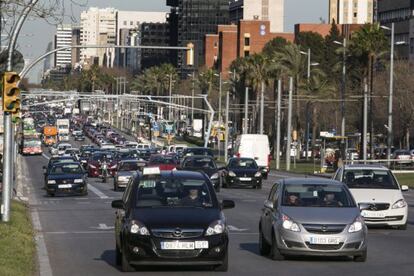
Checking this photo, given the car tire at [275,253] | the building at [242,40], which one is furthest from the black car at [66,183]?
the building at [242,40]

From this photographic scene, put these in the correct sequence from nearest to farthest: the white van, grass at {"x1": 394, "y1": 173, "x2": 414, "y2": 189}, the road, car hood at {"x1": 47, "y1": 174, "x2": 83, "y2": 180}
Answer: the road < car hood at {"x1": 47, "y1": 174, "x2": 83, "y2": 180} < grass at {"x1": 394, "y1": 173, "x2": 414, "y2": 189} < the white van

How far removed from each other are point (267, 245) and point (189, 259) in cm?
386

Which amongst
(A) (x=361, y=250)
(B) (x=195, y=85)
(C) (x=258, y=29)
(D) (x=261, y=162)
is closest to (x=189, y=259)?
(A) (x=361, y=250)

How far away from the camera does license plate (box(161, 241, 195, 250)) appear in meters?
17.7

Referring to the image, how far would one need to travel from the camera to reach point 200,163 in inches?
2105

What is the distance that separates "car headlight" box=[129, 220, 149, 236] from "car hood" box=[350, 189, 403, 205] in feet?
34.5

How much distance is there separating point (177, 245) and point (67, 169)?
35.1 m

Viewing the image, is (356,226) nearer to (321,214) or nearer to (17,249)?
(321,214)

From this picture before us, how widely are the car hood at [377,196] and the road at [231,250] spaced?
0.75 meters

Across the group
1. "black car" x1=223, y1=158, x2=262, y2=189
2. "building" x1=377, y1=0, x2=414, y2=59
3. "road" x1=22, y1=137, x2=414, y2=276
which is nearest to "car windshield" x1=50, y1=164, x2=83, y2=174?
"black car" x1=223, y1=158, x2=262, y2=189

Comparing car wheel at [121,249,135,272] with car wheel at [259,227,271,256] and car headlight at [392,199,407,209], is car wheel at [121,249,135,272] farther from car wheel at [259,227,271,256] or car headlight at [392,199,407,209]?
car headlight at [392,199,407,209]

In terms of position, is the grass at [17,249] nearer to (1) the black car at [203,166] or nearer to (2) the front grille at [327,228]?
(2) the front grille at [327,228]

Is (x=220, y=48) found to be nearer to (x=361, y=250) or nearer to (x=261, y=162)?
(x=261, y=162)

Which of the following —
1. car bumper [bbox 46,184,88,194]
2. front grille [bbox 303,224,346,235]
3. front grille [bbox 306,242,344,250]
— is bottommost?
car bumper [bbox 46,184,88,194]
